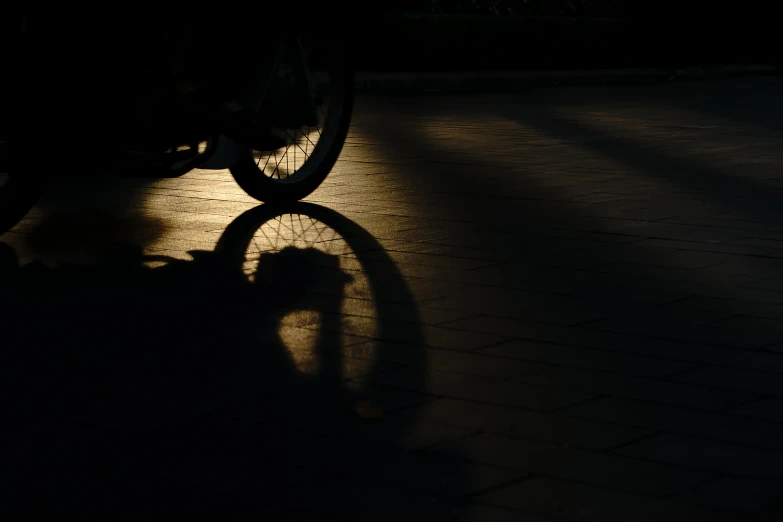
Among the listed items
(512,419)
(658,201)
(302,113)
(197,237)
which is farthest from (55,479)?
(658,201)

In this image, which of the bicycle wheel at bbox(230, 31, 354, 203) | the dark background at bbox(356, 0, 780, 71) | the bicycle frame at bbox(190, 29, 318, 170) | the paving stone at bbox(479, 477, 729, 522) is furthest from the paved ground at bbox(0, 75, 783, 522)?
the dark background at bbox(356, 0, 780, 71)

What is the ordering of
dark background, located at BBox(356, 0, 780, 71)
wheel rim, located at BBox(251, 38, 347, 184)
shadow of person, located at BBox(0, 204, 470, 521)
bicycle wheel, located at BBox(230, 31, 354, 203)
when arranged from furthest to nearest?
dark background, located at BBox(356, 0, 780, 71) < wheel rim, located at BBox(251, 38, 347, 184) < bicycle wheel, located at BBox(230, 31, 354, 203) < shadow of person, located at BBox(0, 204, 470, 521)

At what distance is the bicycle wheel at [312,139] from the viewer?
805cm

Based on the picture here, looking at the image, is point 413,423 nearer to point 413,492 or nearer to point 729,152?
point 413,492

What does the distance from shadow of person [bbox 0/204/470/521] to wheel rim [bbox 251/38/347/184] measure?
1.51 m

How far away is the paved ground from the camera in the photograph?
12.0 feet

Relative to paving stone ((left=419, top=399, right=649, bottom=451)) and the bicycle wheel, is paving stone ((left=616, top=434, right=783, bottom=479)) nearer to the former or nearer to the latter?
paving stone ((left=419, top=399, right=649, bottom=451))

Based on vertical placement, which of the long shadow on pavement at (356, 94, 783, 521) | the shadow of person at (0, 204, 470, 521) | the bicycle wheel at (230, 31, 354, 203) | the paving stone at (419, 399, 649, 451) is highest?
the bicycle wheel at (230, 31, 354, 203)

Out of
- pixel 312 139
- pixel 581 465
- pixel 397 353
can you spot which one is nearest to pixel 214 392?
→ pixel 397 353

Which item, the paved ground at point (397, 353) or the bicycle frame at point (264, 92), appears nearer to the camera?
the paved ground at point (397, 353)

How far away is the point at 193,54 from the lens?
7.05m

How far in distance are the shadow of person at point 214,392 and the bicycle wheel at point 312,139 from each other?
1.25 meters

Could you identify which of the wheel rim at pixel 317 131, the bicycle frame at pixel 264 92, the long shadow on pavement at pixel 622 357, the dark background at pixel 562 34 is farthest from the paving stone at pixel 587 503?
the dark background at pixel 562 34

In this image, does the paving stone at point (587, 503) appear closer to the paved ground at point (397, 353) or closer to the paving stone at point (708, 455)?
the paved ground at point (397, 353)
